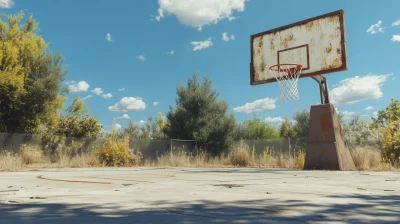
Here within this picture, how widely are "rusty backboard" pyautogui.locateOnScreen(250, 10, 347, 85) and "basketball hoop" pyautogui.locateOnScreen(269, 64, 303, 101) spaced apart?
140 millimetres

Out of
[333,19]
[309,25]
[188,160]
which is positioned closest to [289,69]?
[309,25]

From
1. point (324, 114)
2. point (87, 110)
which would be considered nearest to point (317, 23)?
point (324, 114)

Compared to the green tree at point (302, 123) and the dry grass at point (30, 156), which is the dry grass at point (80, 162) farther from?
the green tree at point (302, 123)

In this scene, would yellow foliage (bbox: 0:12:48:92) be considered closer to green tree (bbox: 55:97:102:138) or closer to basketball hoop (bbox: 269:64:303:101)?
green tree (bbox: 55:97:102:138)

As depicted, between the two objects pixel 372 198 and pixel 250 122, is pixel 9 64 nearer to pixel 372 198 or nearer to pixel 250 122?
pixel 372 198

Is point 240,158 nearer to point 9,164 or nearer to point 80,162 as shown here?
point 80,162

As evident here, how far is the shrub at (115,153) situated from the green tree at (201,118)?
5606 millimetres

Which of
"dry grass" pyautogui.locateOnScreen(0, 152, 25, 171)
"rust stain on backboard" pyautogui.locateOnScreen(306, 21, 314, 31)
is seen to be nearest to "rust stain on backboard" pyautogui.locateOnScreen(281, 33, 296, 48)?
"rust stain on backboard" pyautogui.locateOnScreen(306, 21, 314, 31)

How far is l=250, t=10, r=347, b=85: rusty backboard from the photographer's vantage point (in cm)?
971

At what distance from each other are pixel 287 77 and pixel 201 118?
869 centimetres

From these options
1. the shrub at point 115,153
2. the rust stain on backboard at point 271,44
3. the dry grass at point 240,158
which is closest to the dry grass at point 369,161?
the dry grass at point 240,158

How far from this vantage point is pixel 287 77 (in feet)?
35.9

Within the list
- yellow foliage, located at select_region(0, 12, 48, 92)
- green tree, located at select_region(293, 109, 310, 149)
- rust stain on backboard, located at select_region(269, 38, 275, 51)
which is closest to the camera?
rust stain on backboard, located at select_region(269, 38, 275, 51)

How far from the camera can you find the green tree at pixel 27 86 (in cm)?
1552
